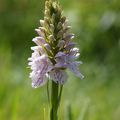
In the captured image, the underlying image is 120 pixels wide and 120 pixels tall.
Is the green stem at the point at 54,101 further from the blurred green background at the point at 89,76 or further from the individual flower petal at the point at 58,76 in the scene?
the blurred green background at the point at 89,76

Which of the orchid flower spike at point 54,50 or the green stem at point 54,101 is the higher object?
the orchid flower spike at point 54,50

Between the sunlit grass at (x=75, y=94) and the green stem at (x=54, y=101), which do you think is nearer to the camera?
the green stem at (x=54, y=101)

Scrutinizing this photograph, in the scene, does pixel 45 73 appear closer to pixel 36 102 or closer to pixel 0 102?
pixel 0 102

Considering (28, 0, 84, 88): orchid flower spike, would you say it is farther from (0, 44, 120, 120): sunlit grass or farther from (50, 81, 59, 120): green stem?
(0, 44, 120, 120): sunlit grass

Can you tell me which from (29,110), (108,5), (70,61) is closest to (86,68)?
(108,5)

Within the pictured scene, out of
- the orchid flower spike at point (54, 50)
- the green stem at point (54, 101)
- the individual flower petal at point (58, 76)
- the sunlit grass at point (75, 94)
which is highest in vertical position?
the sunlit grass at point (75, 94)

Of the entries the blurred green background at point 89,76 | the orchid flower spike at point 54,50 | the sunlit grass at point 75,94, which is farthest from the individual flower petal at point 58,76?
the sunlit grass at point 75,94

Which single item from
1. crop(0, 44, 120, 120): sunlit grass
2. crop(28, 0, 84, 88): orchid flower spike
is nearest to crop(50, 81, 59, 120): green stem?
crop(28, 0, 84, 88): orchid flower spike

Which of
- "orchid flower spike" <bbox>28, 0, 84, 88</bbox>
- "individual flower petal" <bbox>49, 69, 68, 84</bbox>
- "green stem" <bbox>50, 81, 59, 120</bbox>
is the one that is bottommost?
"green stem" <bbox>50, 81, 59, 120</bbox>

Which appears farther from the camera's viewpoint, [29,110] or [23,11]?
[23,11]
